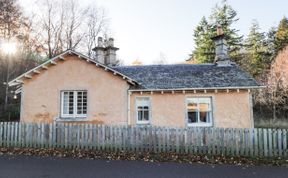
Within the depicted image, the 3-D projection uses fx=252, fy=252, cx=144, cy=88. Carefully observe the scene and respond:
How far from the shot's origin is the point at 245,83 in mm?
15211

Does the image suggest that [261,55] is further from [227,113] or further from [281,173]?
[281,173]

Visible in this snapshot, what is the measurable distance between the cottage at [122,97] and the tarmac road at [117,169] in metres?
5.37

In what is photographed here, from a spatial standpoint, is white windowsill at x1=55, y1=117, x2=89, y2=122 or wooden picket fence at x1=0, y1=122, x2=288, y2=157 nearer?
wooden picket fence at x1=0, y1=122, x2=288, y2=157

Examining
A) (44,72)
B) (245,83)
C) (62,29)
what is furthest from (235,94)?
(62,29)

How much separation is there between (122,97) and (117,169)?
6.92 m

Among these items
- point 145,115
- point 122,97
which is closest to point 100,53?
point 122,97

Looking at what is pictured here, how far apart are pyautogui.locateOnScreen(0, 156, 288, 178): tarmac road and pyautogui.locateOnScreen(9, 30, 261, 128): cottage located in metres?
5.37

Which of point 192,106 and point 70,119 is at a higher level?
point 192,106

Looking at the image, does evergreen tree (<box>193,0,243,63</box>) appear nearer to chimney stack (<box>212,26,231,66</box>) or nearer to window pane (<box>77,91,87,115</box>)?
chimney stack (<box>212,26,231,66</box>)

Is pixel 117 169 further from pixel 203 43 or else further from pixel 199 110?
pixel 203 43

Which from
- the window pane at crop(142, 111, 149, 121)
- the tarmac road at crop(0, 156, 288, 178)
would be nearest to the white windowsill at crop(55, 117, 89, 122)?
the window pane at crop(142, 111, 149, 121)

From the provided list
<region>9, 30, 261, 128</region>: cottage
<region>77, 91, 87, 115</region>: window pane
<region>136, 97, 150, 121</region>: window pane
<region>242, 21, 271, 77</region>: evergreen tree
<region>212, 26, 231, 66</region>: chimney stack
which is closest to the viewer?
<region>9, 30, 261, 128</region>: cottage

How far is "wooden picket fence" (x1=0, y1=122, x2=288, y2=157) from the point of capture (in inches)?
455

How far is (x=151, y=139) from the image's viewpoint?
12680mm
